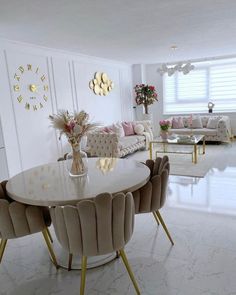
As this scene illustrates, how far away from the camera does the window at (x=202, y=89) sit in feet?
25.7

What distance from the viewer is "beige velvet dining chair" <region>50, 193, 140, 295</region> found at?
68.7 inches

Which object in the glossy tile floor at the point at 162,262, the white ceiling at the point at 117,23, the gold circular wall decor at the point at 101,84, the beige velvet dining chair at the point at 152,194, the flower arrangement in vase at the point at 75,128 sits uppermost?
the white ceiling at the point at 117,23

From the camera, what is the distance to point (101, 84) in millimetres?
6926

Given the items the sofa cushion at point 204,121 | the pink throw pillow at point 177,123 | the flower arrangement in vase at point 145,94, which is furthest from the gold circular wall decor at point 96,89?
the sofa cushion at point 204,121

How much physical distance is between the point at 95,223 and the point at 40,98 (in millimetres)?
3849

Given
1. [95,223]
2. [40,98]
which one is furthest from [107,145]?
[95,223]

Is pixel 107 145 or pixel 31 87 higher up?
pixel 31 87

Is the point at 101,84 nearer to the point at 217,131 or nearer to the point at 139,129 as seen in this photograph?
the point at 139,129

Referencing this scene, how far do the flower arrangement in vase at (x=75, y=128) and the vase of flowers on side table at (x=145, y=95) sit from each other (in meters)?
5.87

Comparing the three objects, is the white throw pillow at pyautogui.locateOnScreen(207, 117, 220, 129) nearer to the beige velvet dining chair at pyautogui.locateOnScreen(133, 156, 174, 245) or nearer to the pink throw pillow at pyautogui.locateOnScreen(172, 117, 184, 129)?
the pink throw pillow at pyautogui.locateOnScreen(172, 117, 184, 129)

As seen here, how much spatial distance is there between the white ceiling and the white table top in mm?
1761

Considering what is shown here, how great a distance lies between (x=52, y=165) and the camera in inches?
117

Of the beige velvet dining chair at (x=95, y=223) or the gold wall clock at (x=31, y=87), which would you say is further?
the gold wall clock at (x=31, y=87)

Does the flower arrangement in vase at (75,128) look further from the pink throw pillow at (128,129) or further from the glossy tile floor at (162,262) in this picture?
the pink throw pillow at (128,129)
